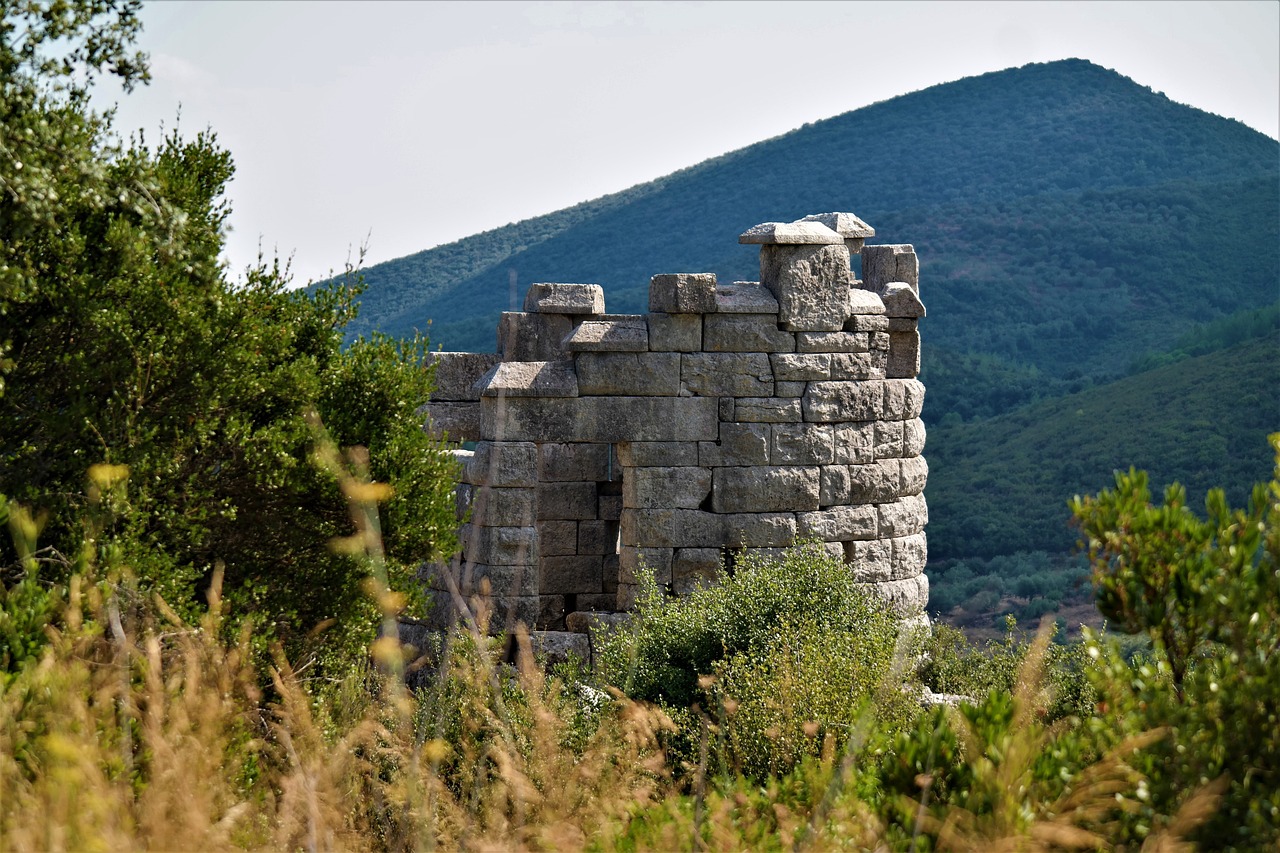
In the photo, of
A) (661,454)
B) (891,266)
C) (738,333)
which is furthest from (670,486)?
(891,266)

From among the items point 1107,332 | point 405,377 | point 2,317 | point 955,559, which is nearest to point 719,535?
point 405,377

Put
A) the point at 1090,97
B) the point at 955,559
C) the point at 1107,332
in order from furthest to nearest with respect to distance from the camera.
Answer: the point at 1090,97 → the point at 1107,332 → the point at 955,559

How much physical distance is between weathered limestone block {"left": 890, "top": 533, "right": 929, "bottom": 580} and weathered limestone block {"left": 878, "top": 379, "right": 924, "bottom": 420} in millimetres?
1052

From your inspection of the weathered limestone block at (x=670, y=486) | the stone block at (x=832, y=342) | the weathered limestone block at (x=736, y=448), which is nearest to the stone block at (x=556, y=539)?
the weathered limestone block at (x=670, y=486)

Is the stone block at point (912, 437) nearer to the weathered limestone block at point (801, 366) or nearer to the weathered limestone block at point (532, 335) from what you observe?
the weathered limestone block at point (801, 366)

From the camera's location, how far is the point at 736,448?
10.6 meters

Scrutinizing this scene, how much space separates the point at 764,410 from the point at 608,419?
4.03 feet

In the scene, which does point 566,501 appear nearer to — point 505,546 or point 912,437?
point 505,546

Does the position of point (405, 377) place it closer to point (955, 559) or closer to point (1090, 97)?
point (955, 559)

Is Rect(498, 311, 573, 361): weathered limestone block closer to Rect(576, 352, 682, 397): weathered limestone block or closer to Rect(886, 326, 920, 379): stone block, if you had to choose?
Rect(576, 352, 682, 397): weathered limestone block

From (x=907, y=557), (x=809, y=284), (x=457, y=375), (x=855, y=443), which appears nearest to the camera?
(x=809, y=284)

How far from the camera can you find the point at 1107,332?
4044 centimetres

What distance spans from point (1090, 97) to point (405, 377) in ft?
194

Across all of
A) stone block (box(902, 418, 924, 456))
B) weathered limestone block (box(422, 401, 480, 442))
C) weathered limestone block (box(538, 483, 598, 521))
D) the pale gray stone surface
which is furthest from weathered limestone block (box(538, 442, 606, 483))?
stone block (box(902, 418, 924, 456))
